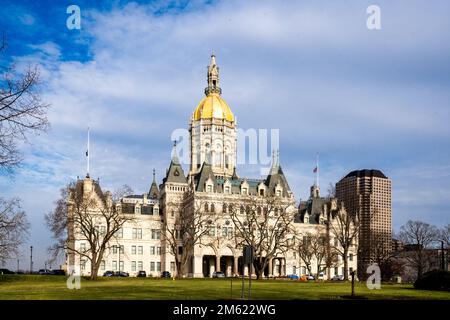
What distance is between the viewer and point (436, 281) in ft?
146

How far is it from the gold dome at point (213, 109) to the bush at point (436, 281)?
96.3 metres

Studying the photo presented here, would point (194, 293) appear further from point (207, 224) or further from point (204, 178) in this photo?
point (204, 178)

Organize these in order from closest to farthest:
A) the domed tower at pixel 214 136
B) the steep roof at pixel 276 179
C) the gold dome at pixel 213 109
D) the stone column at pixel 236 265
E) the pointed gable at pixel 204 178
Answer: the stone column at pixel 236 265, the pointed gable at pixel 204 178, the steep roof at pixel 276 179, the domed tower at pixel 214 136, the gold dome at pixel 213 109

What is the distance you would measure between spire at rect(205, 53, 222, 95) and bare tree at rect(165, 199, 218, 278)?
3899 centimetres

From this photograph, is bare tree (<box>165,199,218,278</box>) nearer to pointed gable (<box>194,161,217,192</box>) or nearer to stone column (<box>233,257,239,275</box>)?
pointed gable (<box>194,161,217,192</box>)

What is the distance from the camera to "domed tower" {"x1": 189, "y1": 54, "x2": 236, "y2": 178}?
13425 cm

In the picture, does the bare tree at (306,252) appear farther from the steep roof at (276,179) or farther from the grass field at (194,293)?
the grass field at (194,293)

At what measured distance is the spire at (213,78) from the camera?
14625 cm

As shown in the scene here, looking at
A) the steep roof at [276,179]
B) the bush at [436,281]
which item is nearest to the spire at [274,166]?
the steep roof at [276,179]

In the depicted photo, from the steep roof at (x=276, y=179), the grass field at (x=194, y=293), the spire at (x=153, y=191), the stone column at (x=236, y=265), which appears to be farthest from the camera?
the spire at (x=153, y=191)

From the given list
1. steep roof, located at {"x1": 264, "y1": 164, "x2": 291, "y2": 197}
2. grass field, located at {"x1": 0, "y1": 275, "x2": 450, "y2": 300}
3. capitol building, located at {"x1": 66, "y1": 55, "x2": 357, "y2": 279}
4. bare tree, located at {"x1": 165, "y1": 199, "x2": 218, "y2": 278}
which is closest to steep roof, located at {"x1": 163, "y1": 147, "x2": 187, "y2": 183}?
capitol building, located at {"x1": 66, "y1": 55, "x2": 357, "y2": 279}
